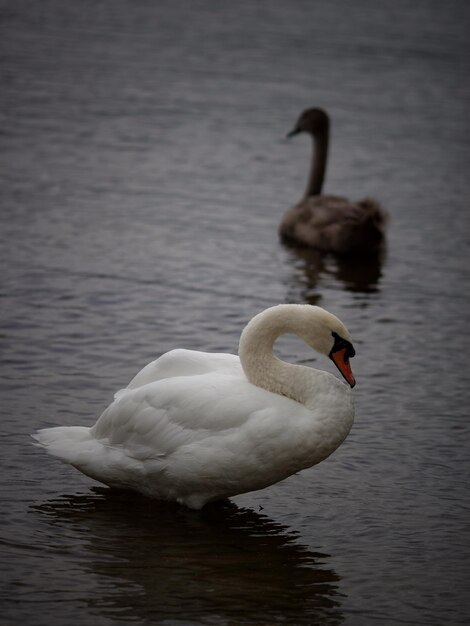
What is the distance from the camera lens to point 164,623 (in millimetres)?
5617

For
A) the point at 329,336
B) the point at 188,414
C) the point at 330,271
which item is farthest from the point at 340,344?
the point at 330,271

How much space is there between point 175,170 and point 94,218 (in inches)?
104

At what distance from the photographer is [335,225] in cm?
1323

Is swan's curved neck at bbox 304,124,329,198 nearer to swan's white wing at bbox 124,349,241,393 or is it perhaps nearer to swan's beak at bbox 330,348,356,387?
swan's white wing at bbox 124,349,241,393

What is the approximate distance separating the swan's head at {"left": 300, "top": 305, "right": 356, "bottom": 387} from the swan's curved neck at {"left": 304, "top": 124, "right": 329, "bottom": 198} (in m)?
7.79

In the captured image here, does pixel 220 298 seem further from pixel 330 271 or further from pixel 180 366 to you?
pixel 180 366

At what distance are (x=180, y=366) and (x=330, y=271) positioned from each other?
18.6 ft

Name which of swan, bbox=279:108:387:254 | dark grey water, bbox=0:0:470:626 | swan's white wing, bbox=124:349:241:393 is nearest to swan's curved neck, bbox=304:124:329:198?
dark grey water, bbox=0:0:470:626

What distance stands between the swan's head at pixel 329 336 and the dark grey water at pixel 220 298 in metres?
0.80

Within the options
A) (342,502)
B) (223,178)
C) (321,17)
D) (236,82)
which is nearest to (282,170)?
(223,178)

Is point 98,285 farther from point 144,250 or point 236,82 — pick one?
point 236,82

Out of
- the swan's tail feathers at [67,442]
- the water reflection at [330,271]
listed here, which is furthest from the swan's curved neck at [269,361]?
the water reflection at [330,271]

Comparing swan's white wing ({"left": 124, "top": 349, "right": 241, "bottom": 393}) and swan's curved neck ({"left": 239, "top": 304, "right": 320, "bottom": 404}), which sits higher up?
swan's curved neck ({"left": 239, "top": 304, "right": 320, "bottom": 404})

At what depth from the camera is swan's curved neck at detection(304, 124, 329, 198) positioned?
1451cm
